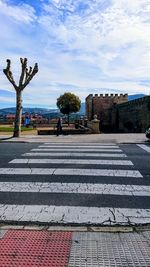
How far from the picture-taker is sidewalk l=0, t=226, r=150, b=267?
13.4ft

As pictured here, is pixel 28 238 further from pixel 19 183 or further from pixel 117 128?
pixel 117 128

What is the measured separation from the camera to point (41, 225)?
528 cm

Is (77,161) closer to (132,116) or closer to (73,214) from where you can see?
(73,214)

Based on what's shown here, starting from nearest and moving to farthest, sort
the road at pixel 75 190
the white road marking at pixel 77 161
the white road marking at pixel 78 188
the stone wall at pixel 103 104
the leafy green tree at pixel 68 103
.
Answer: the road at pixel 75 190 → the white road marking at pixel 78 188 → the white road marking at pixel 77 161 → the stone wall at pixel 103 104 → the leafy green tree at pixel 68 103

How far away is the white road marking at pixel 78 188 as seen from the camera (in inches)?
277

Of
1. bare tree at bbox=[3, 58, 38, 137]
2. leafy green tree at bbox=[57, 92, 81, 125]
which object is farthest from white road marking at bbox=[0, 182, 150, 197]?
leafy green tree at bbox=[57, 92, 81, 125]

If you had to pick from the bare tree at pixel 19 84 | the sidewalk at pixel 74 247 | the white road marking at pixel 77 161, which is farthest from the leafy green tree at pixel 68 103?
the sidewalk at pixel 74 247

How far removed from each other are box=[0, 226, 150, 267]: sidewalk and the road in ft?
1.36

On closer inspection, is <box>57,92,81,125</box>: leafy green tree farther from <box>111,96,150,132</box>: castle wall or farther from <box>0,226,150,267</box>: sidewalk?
<box>0,226,150,267</box>: sidewalk

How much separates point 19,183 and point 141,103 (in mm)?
32175

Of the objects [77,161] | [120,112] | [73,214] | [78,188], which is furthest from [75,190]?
[120,112]

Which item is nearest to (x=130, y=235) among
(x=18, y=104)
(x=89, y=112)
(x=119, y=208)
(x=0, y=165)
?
(x=119, y=208)

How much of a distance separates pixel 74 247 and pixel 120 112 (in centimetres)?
4925

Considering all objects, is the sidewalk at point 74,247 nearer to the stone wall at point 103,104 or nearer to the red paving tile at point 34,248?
the red paving tile at point 34,248
